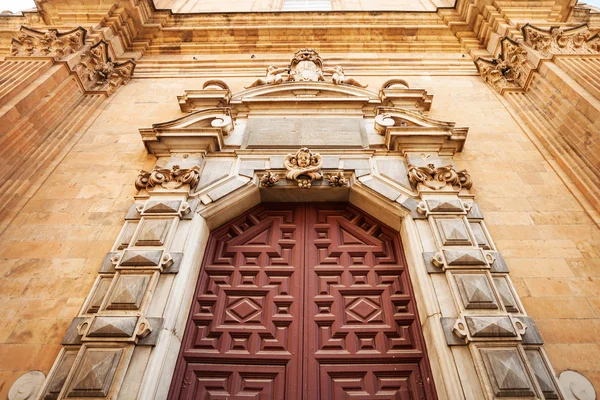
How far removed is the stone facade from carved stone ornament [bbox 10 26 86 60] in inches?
1.5

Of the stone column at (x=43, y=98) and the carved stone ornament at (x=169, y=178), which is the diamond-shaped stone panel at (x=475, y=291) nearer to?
the carved stone ornament at (x=169, y=178)

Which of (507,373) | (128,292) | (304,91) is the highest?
(304,91)

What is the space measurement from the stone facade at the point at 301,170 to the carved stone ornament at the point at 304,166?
32mm

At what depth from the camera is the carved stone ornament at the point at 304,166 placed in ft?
16.4

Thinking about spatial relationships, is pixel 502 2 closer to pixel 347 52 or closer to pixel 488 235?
pixel 347 52

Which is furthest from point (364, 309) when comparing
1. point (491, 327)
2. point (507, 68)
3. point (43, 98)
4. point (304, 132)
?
point (507, 68)

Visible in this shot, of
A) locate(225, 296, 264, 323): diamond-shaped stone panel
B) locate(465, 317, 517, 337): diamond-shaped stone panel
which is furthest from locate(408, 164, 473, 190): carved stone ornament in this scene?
locate(225, 296, 264, 323): diamond-shaped stone panel

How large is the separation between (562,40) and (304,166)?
626cm

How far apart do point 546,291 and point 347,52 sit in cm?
Answer: 720

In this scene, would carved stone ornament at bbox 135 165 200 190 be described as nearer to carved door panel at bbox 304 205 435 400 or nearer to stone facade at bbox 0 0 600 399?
stone facade at bbox 0 0 600 399

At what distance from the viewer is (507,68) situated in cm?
777

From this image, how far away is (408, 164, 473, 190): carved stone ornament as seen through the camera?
482cm

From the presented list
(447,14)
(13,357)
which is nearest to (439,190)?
(13,357)

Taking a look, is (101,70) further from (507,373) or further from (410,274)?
(507,373)
